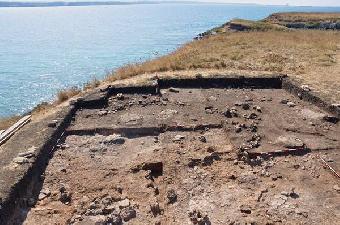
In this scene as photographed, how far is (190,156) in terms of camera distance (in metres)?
8.20

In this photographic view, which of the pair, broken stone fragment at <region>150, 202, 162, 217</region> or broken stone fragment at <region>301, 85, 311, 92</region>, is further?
broken stone fragment at <region>301, 85, 311, 92</region>

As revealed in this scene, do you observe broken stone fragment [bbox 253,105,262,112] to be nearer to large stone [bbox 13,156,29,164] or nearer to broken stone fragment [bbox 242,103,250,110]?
broken stone fragment [bbox 242,103,250,110]

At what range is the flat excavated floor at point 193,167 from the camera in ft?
20.8

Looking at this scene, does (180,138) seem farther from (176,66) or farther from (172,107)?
(176,66)

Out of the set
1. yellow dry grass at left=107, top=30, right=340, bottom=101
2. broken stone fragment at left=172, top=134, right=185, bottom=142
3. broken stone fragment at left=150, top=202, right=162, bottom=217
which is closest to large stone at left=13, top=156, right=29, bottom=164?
broken stone fragment at left=150, top=202, right=162, bottom=217

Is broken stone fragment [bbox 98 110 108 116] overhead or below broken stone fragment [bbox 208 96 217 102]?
overhead

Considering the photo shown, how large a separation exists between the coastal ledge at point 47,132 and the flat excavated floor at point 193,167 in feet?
0.77

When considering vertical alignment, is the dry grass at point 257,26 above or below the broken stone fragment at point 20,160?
below

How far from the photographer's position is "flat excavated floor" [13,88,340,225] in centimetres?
634

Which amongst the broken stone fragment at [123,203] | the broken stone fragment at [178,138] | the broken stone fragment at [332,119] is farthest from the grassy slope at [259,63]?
the broken stone fragment at [123,203]

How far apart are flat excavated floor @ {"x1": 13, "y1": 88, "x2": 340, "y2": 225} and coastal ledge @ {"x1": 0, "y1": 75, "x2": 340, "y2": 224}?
0.77ft

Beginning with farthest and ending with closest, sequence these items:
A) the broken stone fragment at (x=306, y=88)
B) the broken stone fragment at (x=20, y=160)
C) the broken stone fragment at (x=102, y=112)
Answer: the broken stone fragment at (x=306, y=88) → the broken stone fragment at (x=102, y=112) → the broken stone fragment at (x=20, y=160)

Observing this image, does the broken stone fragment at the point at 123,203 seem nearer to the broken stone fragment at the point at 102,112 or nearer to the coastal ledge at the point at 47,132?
the coastal ledge at the point at 47,132

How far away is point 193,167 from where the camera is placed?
7.80m
